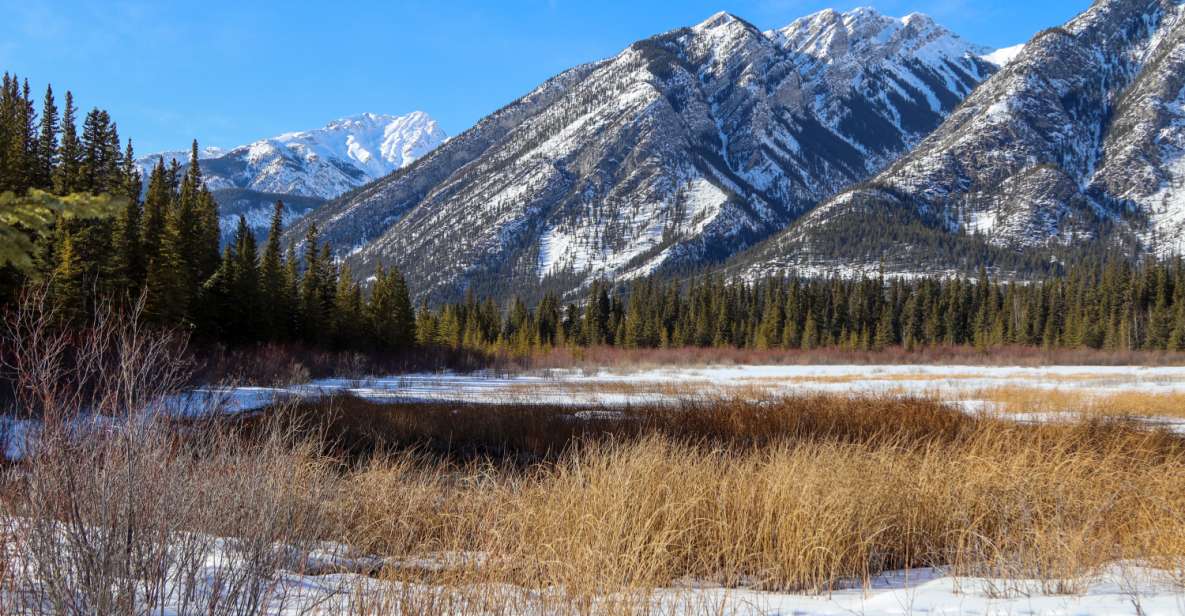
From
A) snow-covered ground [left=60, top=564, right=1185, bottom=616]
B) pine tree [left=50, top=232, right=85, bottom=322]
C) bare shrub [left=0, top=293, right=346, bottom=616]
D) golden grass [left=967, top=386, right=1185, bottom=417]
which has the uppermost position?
pine tree [left=50, top=232, right=85, bottom=322]

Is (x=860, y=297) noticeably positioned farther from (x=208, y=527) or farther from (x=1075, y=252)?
(x=1075, y=252)

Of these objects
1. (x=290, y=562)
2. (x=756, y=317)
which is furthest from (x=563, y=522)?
(x=756, y=317)

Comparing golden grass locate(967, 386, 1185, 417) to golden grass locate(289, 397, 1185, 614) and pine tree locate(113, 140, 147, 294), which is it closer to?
golden grass locate(289, 397, 1185, 614)

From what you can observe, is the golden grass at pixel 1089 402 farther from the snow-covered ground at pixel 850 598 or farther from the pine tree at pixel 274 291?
the pine tree at pixel 274 291

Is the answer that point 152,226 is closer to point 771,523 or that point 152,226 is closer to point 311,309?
point 311,309

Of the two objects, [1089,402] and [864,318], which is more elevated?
[864,318]

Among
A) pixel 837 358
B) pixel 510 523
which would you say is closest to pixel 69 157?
pixel 510 523

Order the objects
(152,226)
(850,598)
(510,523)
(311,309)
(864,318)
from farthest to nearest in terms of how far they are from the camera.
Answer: (864,318)
(311,309)
(152,226)
(510,523)
(850,598)

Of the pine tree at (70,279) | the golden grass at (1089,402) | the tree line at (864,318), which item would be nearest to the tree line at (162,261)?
the pine tree at (70,279)

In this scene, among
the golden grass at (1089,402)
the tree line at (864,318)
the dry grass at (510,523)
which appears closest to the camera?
the dry grass at (510,523)

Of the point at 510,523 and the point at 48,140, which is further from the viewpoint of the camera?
the point at 48,140

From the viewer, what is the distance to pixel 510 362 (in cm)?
4378

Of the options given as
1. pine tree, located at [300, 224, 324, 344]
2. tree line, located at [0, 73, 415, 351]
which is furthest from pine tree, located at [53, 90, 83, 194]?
pine tree, located at [300, 224, 324, 344]

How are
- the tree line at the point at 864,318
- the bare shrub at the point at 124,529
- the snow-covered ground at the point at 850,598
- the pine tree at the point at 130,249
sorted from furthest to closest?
1. the tree line at the point at 864,318
2. the pine tree at the point at 130,249
3. the snow-covered ground at the point at 850,598
4. the bare shrub at the point at 124,529
